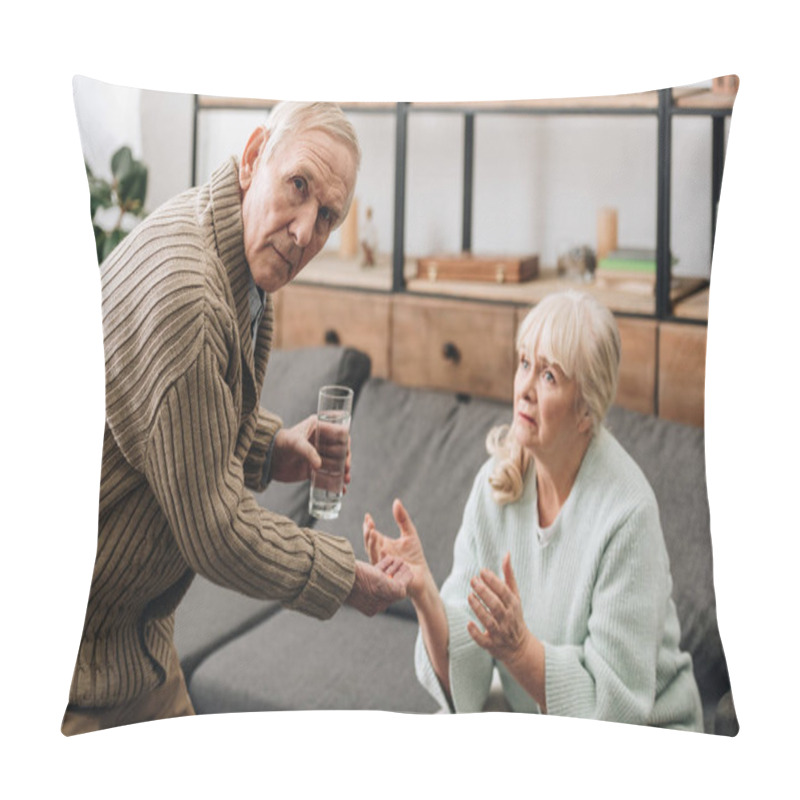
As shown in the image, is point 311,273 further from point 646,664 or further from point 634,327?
point 646,664

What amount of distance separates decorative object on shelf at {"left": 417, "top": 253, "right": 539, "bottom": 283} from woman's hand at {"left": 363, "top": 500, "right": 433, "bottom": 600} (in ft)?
1.29

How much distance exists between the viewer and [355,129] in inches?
70.1

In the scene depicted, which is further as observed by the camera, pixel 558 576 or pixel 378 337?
pixel 378 337

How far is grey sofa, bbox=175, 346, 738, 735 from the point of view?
1.75 metres

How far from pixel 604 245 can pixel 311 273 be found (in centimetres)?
44

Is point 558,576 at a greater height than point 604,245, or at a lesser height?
lesser

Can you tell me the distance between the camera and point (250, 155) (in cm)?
177

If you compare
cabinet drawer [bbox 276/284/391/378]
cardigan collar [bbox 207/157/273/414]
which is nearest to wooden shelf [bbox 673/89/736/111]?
cabinet drawer [bbox 276/284/391/378]

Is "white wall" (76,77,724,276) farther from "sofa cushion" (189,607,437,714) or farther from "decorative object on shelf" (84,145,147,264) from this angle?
"sofa cushion" (189,607,437,714)

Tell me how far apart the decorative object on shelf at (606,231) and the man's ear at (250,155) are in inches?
20.0

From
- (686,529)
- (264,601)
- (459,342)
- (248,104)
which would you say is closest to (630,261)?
(459,342)

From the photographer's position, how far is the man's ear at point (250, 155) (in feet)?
5.79

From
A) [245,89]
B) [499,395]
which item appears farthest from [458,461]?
[245,89]

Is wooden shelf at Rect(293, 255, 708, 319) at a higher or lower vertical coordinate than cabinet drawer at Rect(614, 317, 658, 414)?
higher
